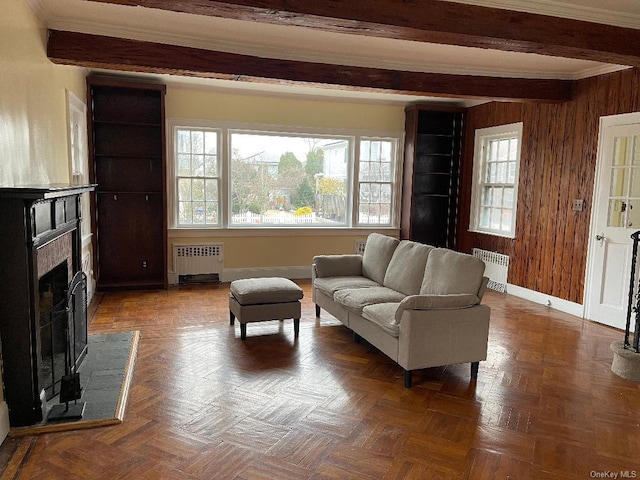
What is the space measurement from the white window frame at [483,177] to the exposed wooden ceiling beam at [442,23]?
263 cm

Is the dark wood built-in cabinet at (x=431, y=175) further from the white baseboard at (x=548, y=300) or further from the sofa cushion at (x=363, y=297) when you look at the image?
the sofa cushion at (x=363, y=297)

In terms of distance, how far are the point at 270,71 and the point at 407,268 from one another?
2302 millimetres

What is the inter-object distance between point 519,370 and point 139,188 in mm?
4883

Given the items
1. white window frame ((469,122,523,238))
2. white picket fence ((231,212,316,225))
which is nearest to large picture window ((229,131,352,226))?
white picket fence ((231,212,316,225))

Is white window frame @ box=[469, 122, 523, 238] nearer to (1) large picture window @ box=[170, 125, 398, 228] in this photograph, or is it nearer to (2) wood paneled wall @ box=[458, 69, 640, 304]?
(2) wood paneled wall @ box=[458, 69, 640, 304]

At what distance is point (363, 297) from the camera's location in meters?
→ 3.96

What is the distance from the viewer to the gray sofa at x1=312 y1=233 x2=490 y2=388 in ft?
10.7

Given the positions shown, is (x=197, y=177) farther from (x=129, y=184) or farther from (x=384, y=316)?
(x=384, y=316)

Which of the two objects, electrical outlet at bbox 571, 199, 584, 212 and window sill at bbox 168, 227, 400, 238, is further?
window sill at bbox 168, 227, 400, 238

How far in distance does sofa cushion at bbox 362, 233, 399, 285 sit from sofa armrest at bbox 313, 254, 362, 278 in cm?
8

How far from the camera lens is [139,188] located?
6102 millimetres

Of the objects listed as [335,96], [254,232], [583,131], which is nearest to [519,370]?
[583,131]

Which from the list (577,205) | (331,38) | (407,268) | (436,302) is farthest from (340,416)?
(577,205)

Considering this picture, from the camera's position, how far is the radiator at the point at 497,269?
21.0 ft
